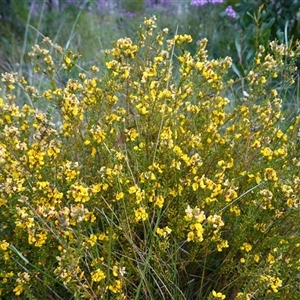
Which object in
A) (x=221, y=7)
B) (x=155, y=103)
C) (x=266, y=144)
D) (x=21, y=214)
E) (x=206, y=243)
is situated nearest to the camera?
(x=21, y=214)

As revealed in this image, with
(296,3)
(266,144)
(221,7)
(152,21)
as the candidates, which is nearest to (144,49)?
(152,21)

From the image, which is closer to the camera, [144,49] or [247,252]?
[247,252]

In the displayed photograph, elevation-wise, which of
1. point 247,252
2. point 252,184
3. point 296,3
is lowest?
point 247,252

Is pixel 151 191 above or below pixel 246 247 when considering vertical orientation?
above

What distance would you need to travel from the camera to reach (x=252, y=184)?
1396mm

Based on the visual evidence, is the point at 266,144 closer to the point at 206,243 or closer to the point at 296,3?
the point at 206,243

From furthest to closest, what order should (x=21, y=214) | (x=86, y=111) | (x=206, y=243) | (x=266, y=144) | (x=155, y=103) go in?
(x=86, y=111), (x=266, y=144), (x=155, y=103), (x=206, y=243), (x=21, y=214)

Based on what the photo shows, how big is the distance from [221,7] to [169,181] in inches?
117

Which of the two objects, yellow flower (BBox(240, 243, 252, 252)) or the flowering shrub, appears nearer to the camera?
the flowering shrub

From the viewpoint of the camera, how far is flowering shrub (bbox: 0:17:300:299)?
1166mm

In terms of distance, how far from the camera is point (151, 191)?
1263 millimetres

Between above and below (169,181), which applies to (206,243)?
below

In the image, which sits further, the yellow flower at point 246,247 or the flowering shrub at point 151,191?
the yellow flower at point 246,247

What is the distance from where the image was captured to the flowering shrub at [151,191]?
3.83ft
